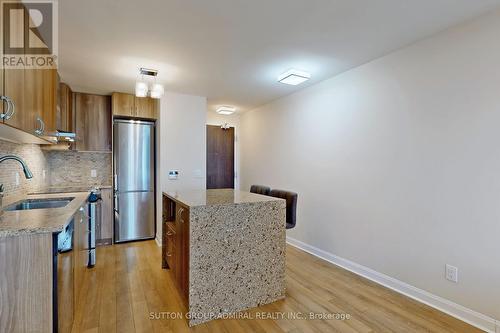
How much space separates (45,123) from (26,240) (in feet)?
4.28

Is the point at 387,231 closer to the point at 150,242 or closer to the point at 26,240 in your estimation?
the point at 26,240

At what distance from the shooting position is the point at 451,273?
7.05ft

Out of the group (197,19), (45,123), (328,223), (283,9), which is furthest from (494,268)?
(45,123)

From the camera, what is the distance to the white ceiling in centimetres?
187

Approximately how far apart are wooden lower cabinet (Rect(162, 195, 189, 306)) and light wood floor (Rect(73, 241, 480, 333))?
198mm

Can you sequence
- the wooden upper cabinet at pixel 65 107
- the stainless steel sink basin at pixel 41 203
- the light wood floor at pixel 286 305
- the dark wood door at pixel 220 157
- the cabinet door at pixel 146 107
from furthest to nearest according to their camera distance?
the dark wood door at pixel 220 157, the cabinet door at pixel 146 107, the wooden upper cabinet at pixel 65 107, the stainless steel sink basin at pixel 41 203, the light wood floor at pixel 286 305

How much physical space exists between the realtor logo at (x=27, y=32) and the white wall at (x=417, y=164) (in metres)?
3.06

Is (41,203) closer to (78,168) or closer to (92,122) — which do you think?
(78,168)

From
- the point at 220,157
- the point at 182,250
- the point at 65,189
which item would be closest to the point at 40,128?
the point at 182,250

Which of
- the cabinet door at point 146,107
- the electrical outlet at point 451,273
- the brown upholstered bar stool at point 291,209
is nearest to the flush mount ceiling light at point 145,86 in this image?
the cabinet door at point 146,107

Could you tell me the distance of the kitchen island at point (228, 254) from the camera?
2.01 meters

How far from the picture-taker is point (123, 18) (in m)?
2.01

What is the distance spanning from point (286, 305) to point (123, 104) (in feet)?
12.2

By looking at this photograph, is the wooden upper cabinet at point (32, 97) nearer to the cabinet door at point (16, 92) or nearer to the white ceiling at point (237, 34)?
the cabinet door at point (16, 92)
